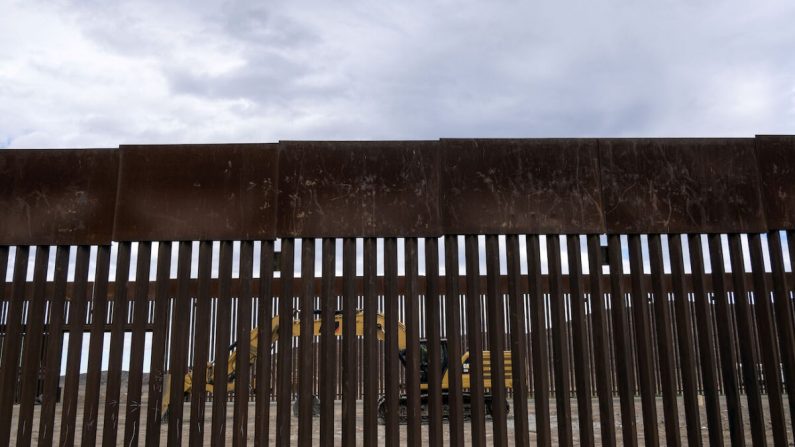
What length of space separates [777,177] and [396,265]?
224 centimetres

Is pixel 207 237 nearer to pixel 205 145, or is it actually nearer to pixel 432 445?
pixel 205 145

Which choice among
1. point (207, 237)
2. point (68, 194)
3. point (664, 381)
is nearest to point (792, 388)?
point (664, 381)

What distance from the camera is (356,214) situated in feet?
12.0

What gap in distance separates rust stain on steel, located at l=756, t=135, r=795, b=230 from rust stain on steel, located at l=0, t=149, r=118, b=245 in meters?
3.69

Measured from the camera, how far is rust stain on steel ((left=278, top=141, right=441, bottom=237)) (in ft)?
11.9

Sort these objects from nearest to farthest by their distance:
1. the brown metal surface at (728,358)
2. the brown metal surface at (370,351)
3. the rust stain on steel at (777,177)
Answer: the brown metal surface at (370,351) → the brown metal surface at (728,358) → the rust stain on steel at (777,177)

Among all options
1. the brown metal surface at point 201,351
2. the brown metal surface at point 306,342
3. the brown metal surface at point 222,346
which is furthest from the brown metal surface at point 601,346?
the brown metal surface at point 201,351

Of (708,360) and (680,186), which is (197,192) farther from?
(708,360)

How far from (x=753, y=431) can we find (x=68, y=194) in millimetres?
4085

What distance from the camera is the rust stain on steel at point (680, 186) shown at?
371 centimetres

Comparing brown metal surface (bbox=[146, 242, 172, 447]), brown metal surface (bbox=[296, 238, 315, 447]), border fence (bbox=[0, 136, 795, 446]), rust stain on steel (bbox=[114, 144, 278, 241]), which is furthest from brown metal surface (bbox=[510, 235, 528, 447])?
brown metal surface (bbox=[146, 242, 172, 447])

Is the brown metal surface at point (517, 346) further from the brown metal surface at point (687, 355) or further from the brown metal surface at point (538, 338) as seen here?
the brown metal surface at point (687, 355)

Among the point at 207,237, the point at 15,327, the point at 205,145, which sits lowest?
the point at 15,327

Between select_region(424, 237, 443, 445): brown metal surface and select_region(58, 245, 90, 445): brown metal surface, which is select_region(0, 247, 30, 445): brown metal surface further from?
select_region(424, 237, 443, 445): brown metal surface
